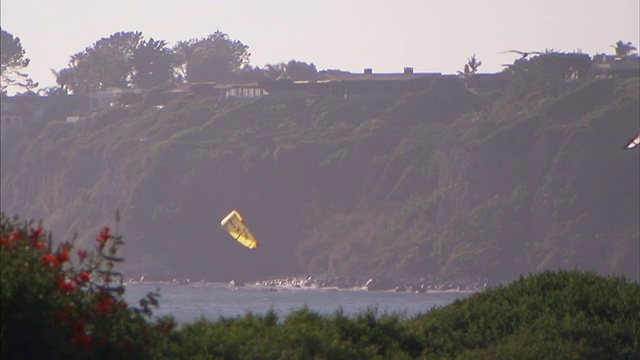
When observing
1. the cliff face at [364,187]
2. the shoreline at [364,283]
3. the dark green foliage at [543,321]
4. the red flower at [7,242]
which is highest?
the red flower at [7,242]

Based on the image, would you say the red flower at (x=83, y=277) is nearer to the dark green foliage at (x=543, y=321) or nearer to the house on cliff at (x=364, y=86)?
the dark green foliage at (x=543, y=321)

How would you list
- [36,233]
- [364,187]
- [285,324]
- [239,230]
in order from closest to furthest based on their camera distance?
[36,233]
[285,324]
[239,230]
[364,187]

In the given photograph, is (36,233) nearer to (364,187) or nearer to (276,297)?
(276,297)

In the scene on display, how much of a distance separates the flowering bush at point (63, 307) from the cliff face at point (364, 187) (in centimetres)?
6785

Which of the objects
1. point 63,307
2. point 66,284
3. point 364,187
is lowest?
point 364,187

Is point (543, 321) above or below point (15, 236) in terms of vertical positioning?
below

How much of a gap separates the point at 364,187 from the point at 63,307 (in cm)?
7875

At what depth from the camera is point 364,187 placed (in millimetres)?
86125

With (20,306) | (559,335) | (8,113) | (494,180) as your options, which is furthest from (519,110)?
(20,306)

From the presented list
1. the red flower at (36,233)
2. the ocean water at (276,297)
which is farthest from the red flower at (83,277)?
the ocean water at (276,297)

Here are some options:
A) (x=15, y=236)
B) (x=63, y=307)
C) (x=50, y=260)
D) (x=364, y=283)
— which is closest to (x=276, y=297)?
(x=364, y=283)

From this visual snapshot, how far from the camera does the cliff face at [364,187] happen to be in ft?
256

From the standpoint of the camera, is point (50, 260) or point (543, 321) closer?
point (50, 260)

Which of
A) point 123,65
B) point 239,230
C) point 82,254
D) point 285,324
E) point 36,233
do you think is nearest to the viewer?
point 82,254
